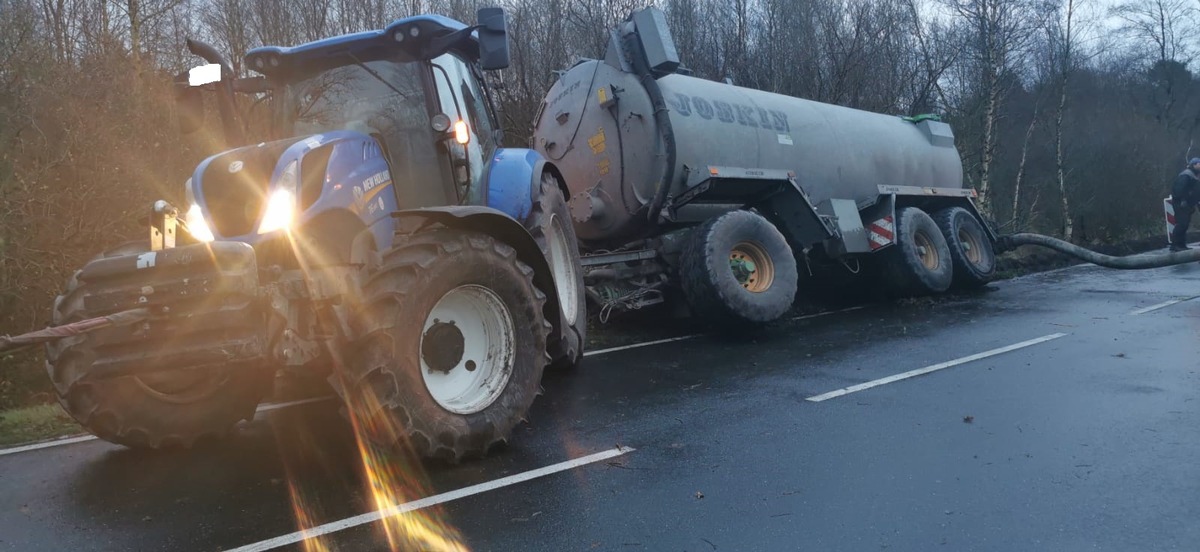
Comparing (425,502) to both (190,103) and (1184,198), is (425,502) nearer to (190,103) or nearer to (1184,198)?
(190,103)

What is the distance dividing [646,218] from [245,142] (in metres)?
4.46

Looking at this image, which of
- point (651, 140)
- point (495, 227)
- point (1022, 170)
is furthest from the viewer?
point (1022, 170)

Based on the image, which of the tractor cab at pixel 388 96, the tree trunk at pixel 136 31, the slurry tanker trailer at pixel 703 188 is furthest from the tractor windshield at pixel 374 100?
the tree trunk at pixel 136 31

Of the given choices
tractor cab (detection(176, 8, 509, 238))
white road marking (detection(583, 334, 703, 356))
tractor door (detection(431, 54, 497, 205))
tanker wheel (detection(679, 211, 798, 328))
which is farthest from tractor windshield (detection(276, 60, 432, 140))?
tanker wheel (detection(679, 211, 798, 328))

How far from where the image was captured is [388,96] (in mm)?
5480

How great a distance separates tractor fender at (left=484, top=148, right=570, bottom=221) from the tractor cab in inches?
6.6

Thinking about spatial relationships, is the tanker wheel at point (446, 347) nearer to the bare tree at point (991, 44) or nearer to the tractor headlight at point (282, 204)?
the tractor headlight at point (282, 204)

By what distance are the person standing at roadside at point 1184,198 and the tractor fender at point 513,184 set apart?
557 inches

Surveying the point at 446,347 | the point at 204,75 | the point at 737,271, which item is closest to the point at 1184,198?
the point at 737,271

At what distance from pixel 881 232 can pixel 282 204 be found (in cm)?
880

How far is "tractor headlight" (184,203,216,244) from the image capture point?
450 centimetres

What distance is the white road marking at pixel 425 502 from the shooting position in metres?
3.39

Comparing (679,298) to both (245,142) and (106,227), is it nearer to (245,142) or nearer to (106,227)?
(245,142)

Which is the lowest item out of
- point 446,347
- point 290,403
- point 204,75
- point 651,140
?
point 290,403
